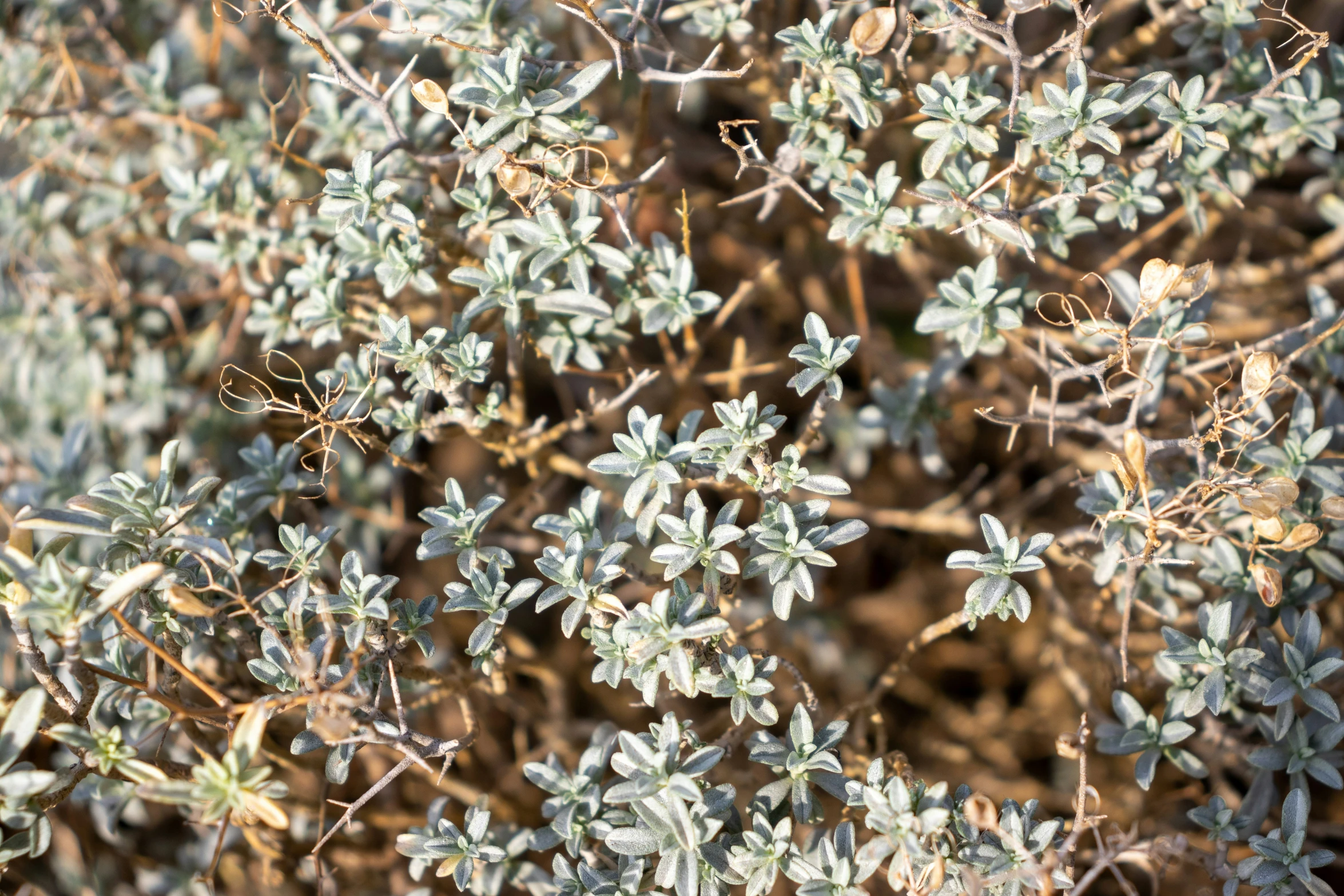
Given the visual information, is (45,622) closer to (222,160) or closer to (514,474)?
(222,160)

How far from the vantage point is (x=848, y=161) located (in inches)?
55.0

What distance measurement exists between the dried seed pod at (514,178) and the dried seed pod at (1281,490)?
102 cm

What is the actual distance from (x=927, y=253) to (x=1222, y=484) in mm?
846

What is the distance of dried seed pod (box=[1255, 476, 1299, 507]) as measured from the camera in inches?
44.9

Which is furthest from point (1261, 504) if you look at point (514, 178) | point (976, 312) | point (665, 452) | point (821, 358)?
point (514, 178)

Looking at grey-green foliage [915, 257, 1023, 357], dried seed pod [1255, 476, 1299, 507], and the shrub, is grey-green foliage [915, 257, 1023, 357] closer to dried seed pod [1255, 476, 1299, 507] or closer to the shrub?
the shrub

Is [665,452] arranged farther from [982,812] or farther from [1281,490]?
[1281,490]

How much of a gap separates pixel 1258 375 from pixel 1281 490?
15 centimetres

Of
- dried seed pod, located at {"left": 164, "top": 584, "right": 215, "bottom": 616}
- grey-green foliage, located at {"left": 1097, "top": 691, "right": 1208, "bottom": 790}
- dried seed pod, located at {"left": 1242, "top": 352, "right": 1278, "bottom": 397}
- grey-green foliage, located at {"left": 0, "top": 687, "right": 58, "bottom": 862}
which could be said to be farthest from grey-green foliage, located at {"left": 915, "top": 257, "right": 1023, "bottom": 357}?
grey-green foliage, located at {"left": 0, "top": 687, "right": 58, "bottom": 862}

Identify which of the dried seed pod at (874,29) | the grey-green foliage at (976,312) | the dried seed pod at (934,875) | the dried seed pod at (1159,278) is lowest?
the dried seed pod at (934,875)

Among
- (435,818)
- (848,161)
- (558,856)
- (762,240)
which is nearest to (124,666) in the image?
(435,818)

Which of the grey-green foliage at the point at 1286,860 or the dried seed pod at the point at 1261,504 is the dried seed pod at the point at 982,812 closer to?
→ the grey-green foliage at the point at 1286,860

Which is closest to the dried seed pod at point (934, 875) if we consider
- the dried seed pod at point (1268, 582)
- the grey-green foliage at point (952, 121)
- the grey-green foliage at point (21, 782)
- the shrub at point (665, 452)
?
the shrub at point (665, 452)

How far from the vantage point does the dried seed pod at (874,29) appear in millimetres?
1251
